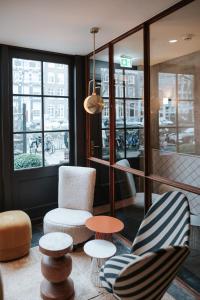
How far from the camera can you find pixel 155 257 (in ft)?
4.39

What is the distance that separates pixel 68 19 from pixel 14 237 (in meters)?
2.15

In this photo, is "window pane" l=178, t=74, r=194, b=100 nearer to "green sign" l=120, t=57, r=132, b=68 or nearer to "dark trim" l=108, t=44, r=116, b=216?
"green sign" l=120, t=57, r=132, b=68

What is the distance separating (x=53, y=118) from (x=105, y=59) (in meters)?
1.06

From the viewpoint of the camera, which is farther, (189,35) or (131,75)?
(131,75)

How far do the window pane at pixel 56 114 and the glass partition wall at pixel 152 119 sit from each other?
1.48 feet

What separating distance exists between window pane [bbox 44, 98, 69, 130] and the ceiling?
757 millimetres

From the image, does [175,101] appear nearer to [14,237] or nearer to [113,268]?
[113,268]

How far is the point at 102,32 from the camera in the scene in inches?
105

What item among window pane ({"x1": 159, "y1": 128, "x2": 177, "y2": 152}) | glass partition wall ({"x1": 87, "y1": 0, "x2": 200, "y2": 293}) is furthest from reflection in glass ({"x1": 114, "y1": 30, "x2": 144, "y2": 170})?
window pane ({"x1": 159, "y1": 128, "x2": 177, "y2": 152})

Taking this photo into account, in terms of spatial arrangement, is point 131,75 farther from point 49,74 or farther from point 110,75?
point 49,74

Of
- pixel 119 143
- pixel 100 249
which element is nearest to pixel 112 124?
pixel 119 143

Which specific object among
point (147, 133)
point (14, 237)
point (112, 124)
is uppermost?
point (112, 124)

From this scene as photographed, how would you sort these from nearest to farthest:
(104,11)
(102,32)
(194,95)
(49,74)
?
(104,11) → (102,32) → (194,95) → (49,74)

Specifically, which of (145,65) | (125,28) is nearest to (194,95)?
(145,65)
